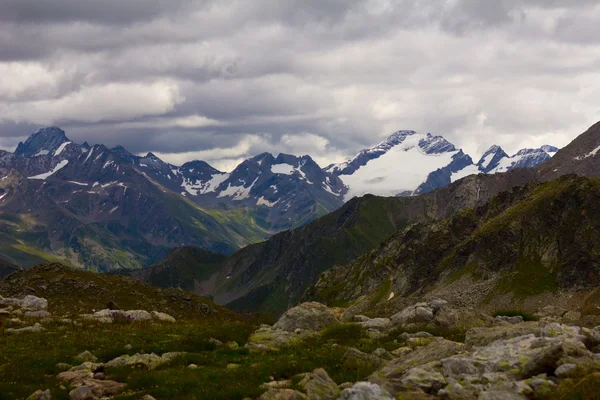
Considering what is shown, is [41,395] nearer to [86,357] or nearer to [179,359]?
[86,357]

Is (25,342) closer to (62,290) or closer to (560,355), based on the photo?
(560,355)

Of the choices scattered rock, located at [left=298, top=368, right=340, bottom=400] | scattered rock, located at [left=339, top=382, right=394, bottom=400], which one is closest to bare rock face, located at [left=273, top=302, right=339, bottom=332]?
scattered rock, located at [left=298, top=368, right=340, bottom=400]

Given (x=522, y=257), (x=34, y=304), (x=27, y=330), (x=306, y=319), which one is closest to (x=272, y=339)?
(x=306, y=319)

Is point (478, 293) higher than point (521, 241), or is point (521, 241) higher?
point (521, 241)

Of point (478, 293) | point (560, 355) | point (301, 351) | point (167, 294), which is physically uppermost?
point (560, 355)

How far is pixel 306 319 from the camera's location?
43125 mm

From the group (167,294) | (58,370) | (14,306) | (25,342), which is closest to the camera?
(58,370)

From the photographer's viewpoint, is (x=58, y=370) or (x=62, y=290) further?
(x=62, y=290)

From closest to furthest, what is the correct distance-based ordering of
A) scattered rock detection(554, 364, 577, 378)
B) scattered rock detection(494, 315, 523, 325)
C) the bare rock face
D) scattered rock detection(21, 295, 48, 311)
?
scattered rock detection(554, 364, 577, 378), scattered rock detection(494, 315, 523, 325), the bare rock face, scattered rock detection(21, 295, 48, 311)

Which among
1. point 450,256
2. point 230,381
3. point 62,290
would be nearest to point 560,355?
point 230,381

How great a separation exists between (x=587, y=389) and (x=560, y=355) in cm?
367

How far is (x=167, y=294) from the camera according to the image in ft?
316

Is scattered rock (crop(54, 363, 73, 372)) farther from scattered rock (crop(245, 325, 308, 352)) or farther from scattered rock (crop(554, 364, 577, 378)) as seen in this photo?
scattered rock (crop(554, 364, 577, 378))

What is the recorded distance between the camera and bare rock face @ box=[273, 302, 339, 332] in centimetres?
4200
